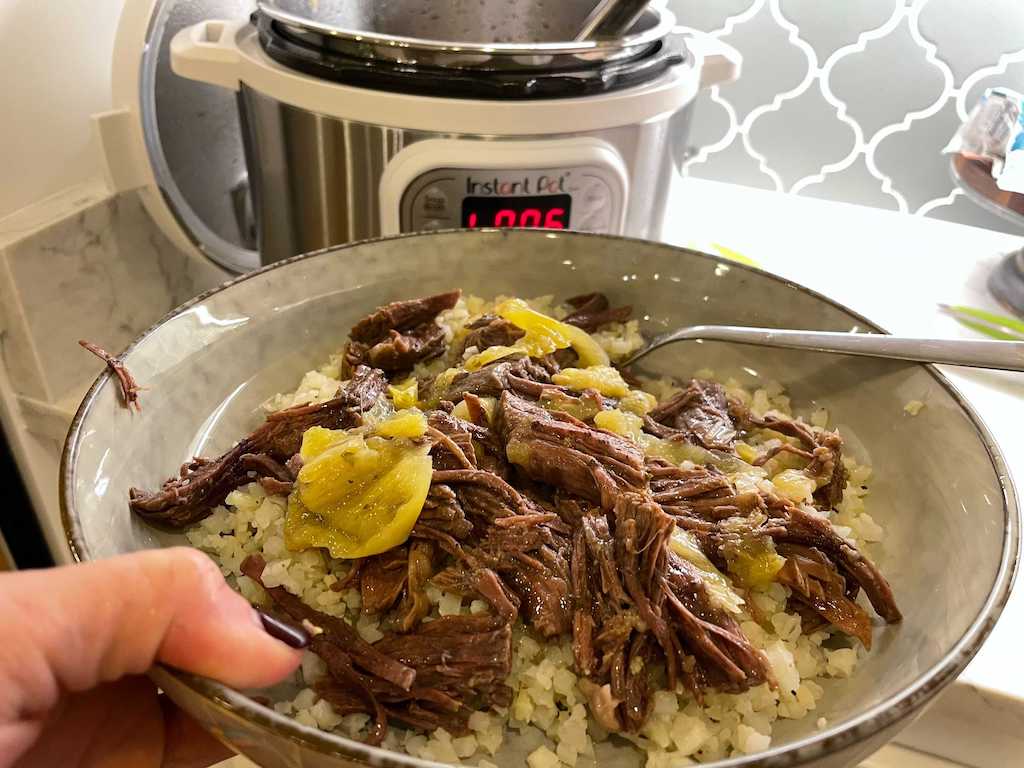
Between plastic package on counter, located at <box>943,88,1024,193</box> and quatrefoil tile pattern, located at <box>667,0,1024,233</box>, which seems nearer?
plastic package on counter, located at <box>943,88,1024,193</box>

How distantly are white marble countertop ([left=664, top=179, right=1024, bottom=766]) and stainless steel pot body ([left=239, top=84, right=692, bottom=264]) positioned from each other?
232mm

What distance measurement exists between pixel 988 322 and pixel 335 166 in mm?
1040

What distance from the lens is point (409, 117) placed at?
0.93 metres

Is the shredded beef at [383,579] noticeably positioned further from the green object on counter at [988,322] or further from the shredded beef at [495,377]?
the green object on counter at [988,322]

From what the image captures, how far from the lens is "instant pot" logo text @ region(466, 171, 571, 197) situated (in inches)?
38.7

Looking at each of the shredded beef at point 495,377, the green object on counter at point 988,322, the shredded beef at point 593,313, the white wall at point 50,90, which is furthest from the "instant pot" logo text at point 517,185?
the green object on counter at point 988,322

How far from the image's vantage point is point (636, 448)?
763 mm

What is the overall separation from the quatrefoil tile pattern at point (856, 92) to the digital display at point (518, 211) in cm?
81

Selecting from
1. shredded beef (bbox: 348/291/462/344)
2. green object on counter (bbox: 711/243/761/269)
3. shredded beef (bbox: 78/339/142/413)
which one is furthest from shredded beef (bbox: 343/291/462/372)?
green object on counter (bbox: 711/243/761/269)

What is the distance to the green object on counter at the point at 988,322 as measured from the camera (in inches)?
49.3

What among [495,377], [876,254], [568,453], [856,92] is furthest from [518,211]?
[856,92]

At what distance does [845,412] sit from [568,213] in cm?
42

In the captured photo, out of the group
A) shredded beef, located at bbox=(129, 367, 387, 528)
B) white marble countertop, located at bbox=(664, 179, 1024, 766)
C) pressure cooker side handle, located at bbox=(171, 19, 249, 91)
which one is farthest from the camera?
white marble countertop, located at bbox=(664, 179, 1024, 766)

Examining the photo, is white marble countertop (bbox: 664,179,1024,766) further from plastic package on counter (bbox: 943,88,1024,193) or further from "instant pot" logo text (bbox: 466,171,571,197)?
"instant pot" logo text (bbox: 466,171,571,197)
